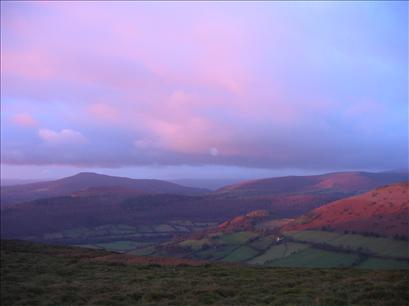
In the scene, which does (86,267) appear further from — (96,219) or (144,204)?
(144,204)

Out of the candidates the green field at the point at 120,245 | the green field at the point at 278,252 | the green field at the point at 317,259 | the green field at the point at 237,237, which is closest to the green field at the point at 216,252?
the green field at the point at 237,237

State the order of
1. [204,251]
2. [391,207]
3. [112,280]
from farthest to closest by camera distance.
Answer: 1. [204,251]
2. [391,207]
3. [112,280]

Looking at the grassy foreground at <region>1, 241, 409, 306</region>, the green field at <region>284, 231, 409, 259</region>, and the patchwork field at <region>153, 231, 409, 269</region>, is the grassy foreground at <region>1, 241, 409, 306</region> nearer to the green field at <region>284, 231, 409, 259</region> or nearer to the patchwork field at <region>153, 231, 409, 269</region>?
the patchwork field at <region>153, 231, 409, 269</region>

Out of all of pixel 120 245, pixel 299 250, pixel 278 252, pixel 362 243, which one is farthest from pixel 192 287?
pixel 120 245

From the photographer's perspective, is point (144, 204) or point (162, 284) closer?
point (162, 284)

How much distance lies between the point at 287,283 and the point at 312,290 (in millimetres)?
2403

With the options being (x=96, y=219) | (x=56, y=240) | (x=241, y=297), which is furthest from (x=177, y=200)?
(x=241, y=297)

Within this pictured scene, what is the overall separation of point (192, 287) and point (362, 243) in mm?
40642

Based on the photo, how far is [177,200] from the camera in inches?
7475

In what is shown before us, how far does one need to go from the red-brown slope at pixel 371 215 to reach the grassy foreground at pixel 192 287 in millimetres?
35605

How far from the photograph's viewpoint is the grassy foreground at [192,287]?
16688 mm

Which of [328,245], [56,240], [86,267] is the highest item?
[86,267]

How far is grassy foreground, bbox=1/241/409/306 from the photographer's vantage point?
1669 centimetres

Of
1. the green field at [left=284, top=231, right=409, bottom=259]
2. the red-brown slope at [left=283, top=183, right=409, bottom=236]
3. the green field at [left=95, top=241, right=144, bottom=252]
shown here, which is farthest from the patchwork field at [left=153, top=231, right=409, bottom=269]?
the green field at [left=95, top=241, right=144, bottom=252]
